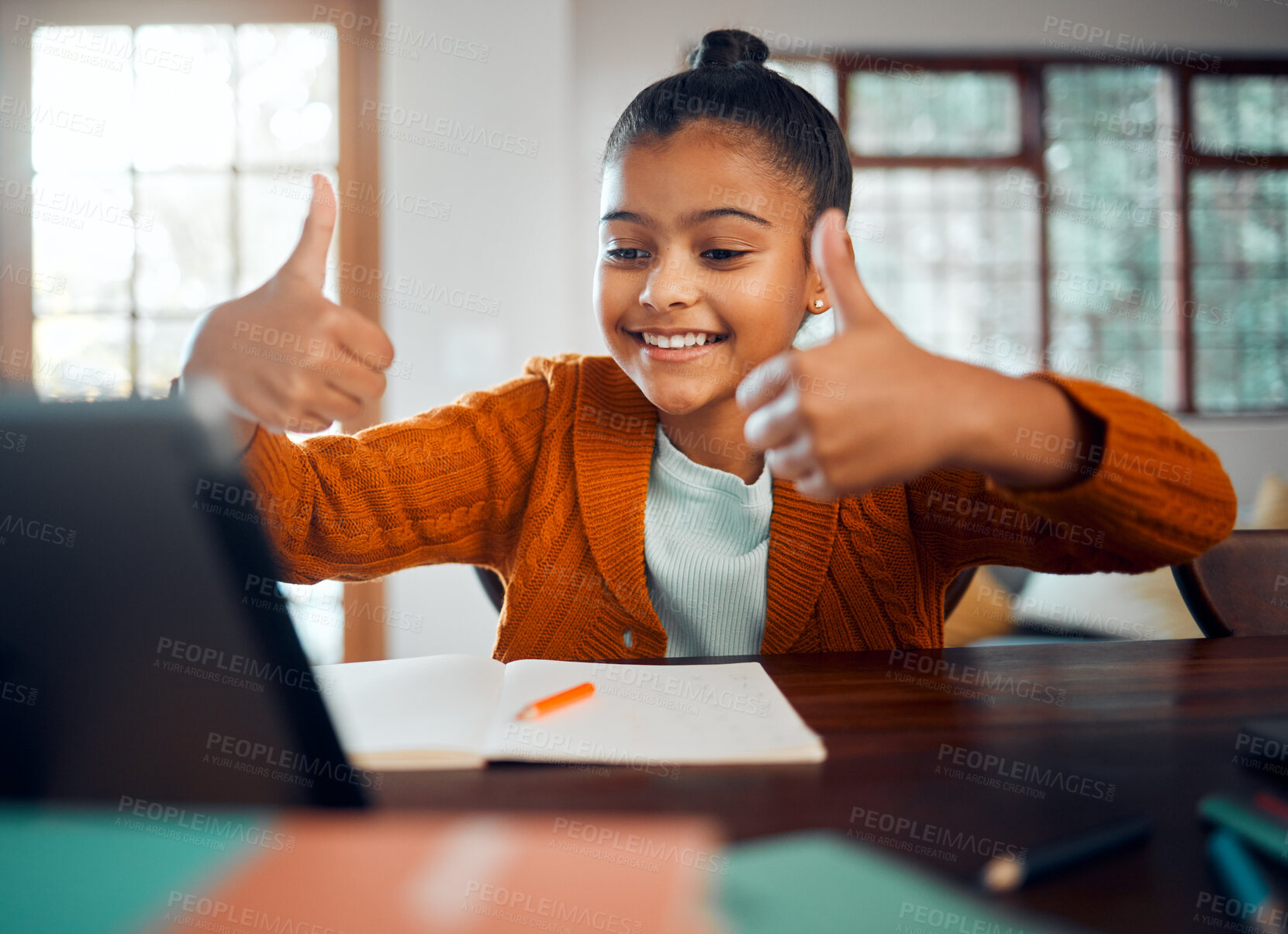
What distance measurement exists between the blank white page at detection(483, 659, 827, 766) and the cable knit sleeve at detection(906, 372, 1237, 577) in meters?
0.26

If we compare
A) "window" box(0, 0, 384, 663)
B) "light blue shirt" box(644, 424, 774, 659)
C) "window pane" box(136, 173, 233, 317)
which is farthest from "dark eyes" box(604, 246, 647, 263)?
"window pane" box(136, 173, 233, 317)

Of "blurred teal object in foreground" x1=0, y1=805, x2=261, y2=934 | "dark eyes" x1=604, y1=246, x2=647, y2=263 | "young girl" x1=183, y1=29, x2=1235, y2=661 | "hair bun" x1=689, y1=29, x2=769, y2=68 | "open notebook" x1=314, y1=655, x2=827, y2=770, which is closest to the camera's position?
"blurred teal object in foreground" x1=0, y1=805, x2=261, y2=934

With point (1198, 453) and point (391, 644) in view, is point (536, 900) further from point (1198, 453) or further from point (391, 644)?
point (391, 644)


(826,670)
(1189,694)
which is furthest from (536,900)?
(1189,694)

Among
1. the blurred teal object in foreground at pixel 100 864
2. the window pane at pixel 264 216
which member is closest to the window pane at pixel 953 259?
the window pane at pixel 264 216

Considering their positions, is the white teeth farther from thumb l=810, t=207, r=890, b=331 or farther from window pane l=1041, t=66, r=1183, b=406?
window pane l=1041, t=66, r=1183, b=406

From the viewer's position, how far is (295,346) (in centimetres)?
63

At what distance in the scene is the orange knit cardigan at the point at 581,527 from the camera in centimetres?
84

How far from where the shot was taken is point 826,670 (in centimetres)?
69

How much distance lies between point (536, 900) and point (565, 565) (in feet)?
2.15

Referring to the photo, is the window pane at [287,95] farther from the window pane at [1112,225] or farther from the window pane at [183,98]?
the window pane at [1112,225]

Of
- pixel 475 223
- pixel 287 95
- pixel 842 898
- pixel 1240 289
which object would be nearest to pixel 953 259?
pixel 1240 289

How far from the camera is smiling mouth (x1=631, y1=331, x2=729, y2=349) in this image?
3.13 feet

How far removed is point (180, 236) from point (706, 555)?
8.42ft
